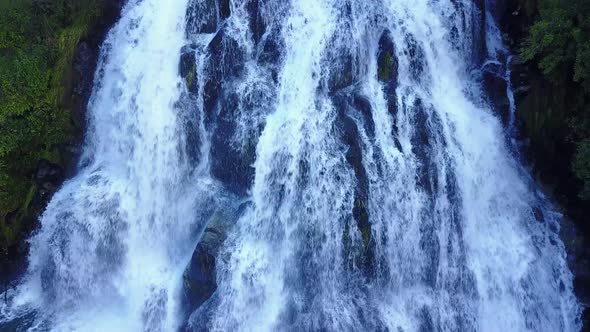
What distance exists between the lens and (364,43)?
14.9 m

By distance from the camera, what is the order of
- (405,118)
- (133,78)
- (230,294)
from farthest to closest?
(133,78), (405,118), (230,294)

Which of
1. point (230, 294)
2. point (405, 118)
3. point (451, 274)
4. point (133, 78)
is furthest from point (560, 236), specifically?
point (133, 78)

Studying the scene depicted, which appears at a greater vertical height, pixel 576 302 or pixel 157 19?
pixel 157 19

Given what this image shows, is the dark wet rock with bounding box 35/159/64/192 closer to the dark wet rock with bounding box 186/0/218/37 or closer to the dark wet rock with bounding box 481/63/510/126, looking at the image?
the dark wet rock with bounding box 186/0/218/37

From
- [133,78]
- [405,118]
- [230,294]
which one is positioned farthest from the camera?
[133,78]

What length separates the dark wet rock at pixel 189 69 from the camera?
1475 cm

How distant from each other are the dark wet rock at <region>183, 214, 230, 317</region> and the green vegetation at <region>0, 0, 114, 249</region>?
6023 mm

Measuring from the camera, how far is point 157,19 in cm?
1582

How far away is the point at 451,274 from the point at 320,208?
4033 millimetres

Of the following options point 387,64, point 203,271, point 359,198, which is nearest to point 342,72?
point 387,64

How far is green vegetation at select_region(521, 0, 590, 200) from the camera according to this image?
1264cm

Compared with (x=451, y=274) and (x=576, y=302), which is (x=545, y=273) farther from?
(x=451, y=274)

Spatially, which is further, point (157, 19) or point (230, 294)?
point (157, 19)

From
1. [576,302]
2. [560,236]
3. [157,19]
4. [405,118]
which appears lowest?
[576,302]
